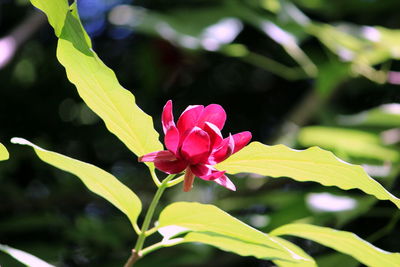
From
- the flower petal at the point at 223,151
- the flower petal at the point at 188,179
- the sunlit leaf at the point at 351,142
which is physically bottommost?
the flower petal at the point at 188,179

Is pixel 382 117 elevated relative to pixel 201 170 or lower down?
elevated

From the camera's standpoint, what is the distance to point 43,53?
178cm

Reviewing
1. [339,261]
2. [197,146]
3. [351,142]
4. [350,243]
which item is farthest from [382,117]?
[197,146]

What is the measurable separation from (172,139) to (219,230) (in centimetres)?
9

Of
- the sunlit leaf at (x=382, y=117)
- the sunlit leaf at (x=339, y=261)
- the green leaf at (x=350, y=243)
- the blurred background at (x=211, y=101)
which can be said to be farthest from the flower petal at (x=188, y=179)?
the sunlit leaf at (x=382, y=117)

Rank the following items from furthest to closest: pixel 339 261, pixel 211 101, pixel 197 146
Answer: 1. pixel 211 101
2. pixel 339 261
3. pixel 197 146

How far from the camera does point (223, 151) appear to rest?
1.73 ft

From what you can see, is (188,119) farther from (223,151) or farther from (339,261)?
(339,261)

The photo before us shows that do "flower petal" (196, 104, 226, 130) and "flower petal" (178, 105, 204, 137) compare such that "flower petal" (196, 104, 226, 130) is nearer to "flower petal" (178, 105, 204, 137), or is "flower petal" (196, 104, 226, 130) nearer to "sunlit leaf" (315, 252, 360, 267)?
"flower petal" (178, 105, 204, 137)

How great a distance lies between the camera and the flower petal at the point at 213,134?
1.73ft

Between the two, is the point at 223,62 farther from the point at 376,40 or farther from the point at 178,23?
the point at 376,40

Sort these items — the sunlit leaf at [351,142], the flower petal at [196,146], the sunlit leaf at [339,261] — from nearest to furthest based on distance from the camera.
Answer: the flower petal at [196,146] → the sunlit leaf at [339,261] → the sunlit leaf at [351,142]

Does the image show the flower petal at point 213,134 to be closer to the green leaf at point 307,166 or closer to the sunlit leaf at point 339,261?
the green leaf at point 307,166

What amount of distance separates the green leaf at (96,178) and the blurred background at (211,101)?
54cm
